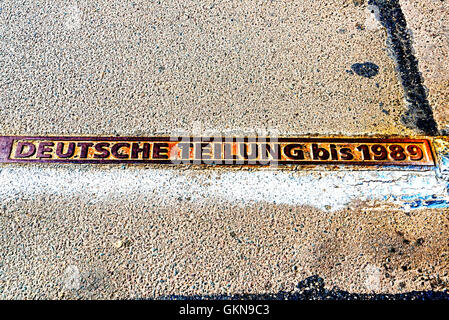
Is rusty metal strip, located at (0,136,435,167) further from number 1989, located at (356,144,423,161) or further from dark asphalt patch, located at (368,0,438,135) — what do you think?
dark asphalt patch, located at (368,0,438,135)

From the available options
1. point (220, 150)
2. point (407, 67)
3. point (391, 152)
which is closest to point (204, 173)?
point (220, 150)

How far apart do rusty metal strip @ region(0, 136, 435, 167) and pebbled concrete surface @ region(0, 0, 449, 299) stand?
58 millimetres

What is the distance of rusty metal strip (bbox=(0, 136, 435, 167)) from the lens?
6.15 feet

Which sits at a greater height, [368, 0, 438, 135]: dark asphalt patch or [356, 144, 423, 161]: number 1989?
[368, 0, 438, 135]: dark asphalt patch

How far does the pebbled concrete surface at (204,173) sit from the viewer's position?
5.31 ft

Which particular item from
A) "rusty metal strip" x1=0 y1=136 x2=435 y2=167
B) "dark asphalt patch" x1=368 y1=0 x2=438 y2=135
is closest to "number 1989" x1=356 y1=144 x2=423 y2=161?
"rusty metal strip" x1=0 y1=136 x2=435 y2=167

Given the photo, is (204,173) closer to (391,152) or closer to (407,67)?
(391,152)

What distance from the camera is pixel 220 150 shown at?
190 cm

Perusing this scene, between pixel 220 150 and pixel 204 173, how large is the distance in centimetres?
15

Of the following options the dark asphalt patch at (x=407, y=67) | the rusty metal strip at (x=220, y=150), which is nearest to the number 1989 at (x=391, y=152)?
the rusty metal strip at (x=220, y=150)

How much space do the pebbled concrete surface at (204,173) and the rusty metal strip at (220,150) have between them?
0.06 meters

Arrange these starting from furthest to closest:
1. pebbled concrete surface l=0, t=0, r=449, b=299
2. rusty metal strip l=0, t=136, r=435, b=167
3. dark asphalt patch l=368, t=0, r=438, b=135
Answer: dark asphalt patch l=368, t=0, r=438, b=135, rusty metal strip l=0, t=136, r=435, b=167, pebbled concrete surface l=0, t=0, r=449, b=299

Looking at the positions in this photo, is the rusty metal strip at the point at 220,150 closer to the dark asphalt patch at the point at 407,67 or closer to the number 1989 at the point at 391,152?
the number 1989 at the point at 391,152

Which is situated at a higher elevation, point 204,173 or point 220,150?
point 220,150
